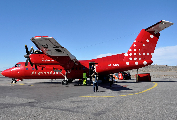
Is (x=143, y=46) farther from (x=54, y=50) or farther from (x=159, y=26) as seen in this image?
(x=54, y=50)

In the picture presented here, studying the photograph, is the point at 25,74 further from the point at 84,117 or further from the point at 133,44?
the point at 84,117

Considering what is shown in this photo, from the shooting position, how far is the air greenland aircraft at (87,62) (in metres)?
19.9

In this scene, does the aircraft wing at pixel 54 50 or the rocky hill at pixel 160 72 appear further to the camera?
the rocky hill at pixel 160 72

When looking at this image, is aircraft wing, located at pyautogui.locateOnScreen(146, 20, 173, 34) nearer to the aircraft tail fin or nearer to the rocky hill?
the aircraft tail fin

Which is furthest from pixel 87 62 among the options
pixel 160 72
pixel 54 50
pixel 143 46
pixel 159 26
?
pixel 160 72

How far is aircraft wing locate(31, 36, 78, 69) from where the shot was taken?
14.7 metres

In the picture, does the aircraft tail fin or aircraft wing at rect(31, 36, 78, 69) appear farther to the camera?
the aircraft tail fin

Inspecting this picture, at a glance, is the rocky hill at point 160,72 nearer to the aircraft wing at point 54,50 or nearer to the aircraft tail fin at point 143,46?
the aircraft tail fin at point 143,46

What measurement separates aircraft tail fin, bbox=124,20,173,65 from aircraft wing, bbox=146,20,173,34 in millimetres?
291

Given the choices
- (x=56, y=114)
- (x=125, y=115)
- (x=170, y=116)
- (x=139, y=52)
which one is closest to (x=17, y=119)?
(x=56, y=114)

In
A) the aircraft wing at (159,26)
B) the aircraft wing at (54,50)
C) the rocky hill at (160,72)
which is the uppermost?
the aircraft wing at (159,26)

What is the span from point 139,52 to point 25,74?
18585mm

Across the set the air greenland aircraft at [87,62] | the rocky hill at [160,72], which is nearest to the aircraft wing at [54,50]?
the air greenland aircraft at [87,62]

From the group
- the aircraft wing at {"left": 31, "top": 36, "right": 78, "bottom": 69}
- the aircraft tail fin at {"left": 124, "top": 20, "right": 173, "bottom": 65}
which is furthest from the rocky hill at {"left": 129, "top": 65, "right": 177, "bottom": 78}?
the aircraft wing at {"left": 31, "top": 36, "right": 78, "bottom": 69}
